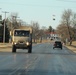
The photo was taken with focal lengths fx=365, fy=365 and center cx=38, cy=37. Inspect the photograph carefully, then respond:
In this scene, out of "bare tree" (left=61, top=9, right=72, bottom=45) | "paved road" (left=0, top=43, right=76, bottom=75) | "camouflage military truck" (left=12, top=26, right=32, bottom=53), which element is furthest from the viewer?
"bare tree" (left=61, top=9, right=72, bottom=45)

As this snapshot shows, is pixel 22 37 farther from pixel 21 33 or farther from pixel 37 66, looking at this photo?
pixel 37 66

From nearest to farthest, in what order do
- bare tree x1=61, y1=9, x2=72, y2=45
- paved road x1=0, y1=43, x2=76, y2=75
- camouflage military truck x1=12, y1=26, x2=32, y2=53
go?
paved road x1=0, y1=43, x2=76, y2=75 → camouflage military truck x1=12, y1=26, x2=32, y2=53 → bare tree x1=61, y1=9, x2=72, y2=45

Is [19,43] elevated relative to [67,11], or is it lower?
lower

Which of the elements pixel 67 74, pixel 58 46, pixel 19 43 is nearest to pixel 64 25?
pixel 58 46

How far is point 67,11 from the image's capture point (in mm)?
136875

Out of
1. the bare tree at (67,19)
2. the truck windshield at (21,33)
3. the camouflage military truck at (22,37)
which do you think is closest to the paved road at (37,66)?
the camouflage military truck at (22,37)

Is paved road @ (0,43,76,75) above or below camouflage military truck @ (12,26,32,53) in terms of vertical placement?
below

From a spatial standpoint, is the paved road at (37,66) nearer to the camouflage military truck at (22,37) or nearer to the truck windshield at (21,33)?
the camouflage military truck at (22,37)

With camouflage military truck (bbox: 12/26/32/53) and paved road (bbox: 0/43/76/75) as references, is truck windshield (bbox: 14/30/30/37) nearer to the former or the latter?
Answer: camouflage military truck (bbox: 12/26/32/53)

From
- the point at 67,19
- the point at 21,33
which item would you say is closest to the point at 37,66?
the point at 21,33

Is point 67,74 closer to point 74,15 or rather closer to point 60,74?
point 60,74

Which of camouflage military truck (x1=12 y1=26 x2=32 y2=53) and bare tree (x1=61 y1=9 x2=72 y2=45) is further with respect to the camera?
bare tree (x1=61 y1=9 x2=72 y2=45)

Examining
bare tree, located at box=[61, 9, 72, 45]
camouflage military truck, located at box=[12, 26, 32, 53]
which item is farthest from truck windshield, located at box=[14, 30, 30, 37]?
bare tree, located at box=[61, 9, 72, 45]

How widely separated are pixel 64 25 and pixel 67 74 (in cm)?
11222
